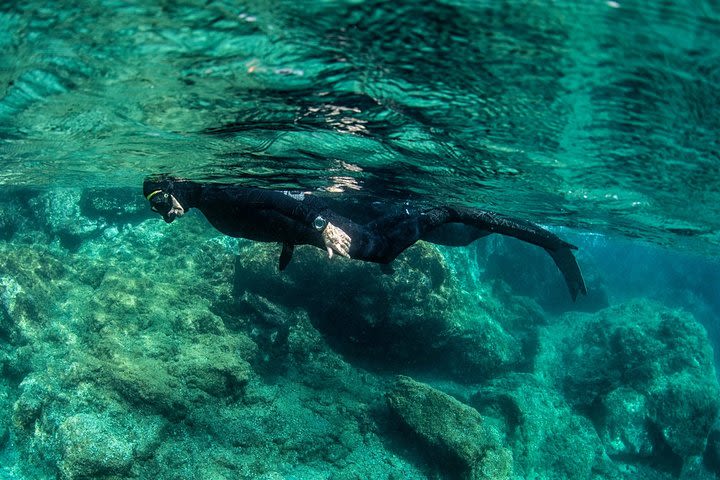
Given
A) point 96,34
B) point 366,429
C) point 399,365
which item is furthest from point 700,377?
point 96,34

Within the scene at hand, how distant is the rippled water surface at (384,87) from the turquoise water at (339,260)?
0.14 ft

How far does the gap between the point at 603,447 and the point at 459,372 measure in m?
5.79

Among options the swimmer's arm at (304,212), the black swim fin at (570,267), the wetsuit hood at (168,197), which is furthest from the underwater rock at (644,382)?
the wetsuit hood at (168,197)

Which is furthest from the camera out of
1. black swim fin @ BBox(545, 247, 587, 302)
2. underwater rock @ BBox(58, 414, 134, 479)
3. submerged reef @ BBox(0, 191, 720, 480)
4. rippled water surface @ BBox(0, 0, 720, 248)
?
black swim fin @ BBox(545, 247, 587, 302)

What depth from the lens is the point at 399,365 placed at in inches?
566

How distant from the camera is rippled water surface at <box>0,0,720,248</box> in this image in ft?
13.7

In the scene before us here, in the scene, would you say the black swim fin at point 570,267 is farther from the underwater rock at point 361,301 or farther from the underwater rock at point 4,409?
the underwater rock at point 4,409

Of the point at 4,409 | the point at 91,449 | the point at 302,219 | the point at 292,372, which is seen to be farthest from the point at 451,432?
the point at 4,409

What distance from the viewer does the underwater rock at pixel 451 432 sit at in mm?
9453

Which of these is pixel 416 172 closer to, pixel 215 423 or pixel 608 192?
pixel 608 192

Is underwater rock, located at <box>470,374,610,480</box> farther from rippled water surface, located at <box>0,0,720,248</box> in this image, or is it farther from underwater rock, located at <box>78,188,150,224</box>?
underwater rock, located at <box>78,188,150,224</box>

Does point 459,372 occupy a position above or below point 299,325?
below

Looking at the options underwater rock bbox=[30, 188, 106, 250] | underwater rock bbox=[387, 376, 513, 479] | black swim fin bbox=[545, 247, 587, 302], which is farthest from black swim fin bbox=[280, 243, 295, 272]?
underwater rock bbox=[30, 188, 106, 250]

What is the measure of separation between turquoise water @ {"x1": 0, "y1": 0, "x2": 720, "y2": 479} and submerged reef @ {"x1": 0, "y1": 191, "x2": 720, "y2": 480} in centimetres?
8
